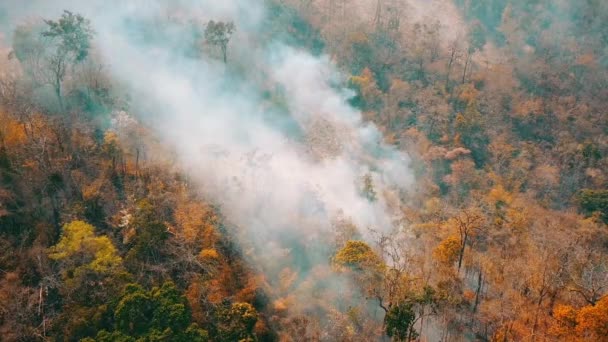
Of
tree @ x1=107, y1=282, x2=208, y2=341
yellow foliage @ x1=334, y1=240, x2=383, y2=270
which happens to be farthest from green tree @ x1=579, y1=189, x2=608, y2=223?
tree @ x1=107, y1=282, x2=208, y2=341

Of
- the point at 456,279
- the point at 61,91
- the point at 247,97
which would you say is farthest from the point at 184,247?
the point at 247,97

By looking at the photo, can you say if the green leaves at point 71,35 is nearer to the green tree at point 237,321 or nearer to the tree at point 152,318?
the tree at point 152,318

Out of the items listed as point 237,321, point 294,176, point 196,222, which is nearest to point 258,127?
point 294,176

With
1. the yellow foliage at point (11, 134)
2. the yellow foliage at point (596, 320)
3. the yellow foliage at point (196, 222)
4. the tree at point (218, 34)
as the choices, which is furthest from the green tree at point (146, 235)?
the tree at point (218, 34)

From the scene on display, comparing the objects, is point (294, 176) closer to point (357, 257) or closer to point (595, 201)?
point (357, 257)

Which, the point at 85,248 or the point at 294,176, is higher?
the point at 294,176

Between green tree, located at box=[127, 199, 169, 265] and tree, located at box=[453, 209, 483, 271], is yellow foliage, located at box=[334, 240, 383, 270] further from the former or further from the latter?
green tree, located at box=[127, 199, 169, 265]
